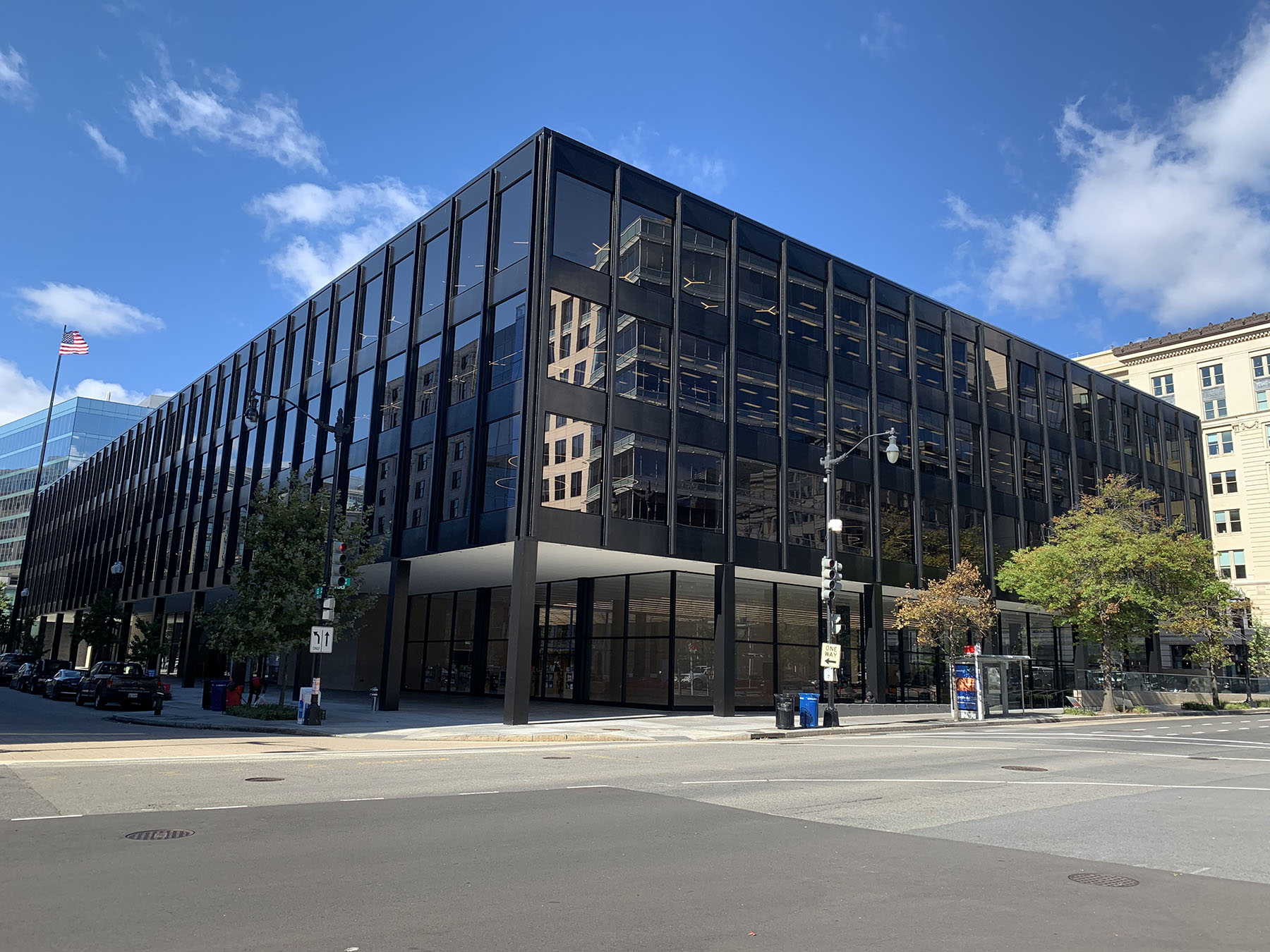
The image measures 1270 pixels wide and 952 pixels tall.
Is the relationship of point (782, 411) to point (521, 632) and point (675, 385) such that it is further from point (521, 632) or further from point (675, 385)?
point (521, 632)

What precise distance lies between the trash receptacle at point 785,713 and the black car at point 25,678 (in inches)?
1497

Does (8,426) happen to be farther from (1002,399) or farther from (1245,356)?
(1245,356)

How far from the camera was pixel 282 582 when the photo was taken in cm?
3081

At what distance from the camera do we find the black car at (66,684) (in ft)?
128

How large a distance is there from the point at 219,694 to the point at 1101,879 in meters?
30.2

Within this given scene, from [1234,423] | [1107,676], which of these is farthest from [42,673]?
[1234,423]

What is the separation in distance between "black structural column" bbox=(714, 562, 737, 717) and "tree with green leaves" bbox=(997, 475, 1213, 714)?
18.5 metres

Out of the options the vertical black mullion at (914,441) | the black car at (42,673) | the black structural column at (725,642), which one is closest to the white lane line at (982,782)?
the black structural column at (725,642)

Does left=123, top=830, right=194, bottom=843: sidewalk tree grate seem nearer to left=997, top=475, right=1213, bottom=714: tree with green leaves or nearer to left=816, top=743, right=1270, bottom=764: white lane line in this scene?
left=816, top=743, right=1270, bottom=764: white lane line

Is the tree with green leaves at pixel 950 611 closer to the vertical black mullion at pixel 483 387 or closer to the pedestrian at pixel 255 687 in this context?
the vertical black mullion at pixel 483 387

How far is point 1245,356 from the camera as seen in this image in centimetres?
7925

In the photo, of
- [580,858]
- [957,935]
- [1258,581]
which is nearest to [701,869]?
[580,858]

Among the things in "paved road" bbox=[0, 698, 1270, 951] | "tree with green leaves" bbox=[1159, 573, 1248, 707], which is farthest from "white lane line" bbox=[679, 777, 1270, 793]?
"tree with green leaves" bbox=[1159, 573, 1248, 707]

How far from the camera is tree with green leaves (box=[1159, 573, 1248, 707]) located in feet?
149
